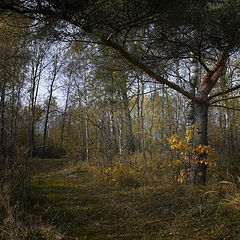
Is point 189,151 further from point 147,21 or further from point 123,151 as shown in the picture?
point 147,21

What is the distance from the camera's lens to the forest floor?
8.41 feet

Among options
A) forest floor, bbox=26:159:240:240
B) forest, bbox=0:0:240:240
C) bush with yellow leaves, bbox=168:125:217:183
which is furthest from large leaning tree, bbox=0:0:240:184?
forest floor, bbox=26:159:240:240

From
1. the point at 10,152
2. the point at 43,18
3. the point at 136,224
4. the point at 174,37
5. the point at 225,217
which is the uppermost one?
the point at 174,37

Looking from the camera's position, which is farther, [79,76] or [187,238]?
[79,76]

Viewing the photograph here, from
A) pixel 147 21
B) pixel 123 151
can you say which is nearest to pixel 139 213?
pixel 123 151

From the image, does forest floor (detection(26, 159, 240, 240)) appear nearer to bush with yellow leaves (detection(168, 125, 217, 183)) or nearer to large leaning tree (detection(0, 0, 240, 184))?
bush with yellow leaves (detection(168, 125, 217, 183))

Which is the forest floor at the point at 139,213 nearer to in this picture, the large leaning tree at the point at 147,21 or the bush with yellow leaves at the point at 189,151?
the bush with yellow leaves at the point at 189,151

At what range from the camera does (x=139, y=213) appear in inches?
136

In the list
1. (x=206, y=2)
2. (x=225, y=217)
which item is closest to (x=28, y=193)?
(x=225, y=217)

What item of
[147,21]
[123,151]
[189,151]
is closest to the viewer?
[147,21]

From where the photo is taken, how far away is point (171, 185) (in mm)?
4812

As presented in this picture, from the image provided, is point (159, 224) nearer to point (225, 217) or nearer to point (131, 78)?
point (225, 217)

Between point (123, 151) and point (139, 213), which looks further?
point (123, 151)

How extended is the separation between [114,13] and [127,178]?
13.3 feet
